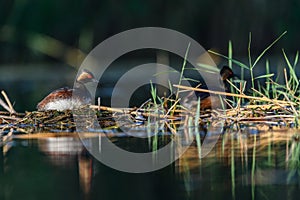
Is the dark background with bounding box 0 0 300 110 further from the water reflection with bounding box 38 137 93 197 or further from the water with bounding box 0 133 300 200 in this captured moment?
the water with bounding box 0 133 300 200

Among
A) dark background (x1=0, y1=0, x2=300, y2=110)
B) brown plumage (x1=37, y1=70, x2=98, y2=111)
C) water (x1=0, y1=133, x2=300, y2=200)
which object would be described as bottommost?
water (x1=0, y1=133, x2=300, y2=200)

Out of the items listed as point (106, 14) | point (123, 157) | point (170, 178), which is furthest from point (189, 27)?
point (170, 178)

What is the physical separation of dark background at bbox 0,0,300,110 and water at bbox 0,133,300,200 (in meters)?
5.92

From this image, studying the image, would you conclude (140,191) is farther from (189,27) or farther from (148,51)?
(148,51)

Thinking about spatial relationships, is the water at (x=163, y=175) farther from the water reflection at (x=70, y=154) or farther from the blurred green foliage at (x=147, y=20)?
the blurred green foliage at (x=147, y=20)

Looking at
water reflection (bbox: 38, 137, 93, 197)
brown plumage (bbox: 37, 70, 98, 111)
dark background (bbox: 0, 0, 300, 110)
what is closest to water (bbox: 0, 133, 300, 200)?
water reflection (bbox: 38, 137, 93, 197)

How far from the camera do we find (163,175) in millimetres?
4922

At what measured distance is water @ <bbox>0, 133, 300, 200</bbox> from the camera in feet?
14.4

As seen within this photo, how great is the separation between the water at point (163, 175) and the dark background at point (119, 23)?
5.92m

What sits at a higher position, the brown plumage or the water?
the brown plumage

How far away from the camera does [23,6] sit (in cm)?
1177

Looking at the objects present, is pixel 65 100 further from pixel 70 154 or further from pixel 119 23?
pixel 119 23

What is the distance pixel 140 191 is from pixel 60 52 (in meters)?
8.27

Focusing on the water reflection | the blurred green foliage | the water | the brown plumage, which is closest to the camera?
the water
